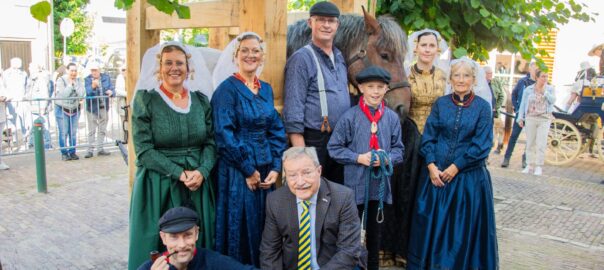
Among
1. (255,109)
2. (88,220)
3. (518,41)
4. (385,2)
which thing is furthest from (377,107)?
(88,220)

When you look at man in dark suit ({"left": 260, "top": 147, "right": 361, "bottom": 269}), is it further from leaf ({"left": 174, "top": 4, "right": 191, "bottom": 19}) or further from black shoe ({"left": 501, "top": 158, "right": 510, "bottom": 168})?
black shoe ({"left": 501, "top": 158, "right": 510, "bottom": 168})

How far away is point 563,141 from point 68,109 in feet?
32.2

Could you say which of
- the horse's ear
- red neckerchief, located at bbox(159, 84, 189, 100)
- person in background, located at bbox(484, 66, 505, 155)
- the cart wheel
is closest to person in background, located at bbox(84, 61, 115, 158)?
red neckerchief, located at bbox(159, 84, 189, 100)

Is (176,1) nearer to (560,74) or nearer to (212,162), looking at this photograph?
(212,162)

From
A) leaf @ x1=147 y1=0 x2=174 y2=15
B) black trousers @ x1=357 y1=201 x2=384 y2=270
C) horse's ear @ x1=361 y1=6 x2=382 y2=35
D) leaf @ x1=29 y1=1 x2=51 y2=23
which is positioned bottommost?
black trousers @ x1=357 y1=201 x2=384 y2=270

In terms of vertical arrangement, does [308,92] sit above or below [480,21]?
below

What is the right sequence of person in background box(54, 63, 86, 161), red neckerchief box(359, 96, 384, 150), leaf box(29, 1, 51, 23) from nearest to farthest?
1. leaf box(29, 1, 51, 23)
2. red neckerchief box(359, 96, 384, 150)
3. person in background box(54, 63, 86, 161)

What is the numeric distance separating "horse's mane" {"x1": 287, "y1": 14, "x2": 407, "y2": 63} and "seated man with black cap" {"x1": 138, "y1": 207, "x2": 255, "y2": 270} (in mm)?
1773

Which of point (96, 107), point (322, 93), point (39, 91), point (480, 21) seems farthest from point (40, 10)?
point (39, 91)

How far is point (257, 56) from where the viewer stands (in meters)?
3.14

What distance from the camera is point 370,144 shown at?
3.47 meters

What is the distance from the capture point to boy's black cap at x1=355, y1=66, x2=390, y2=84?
3328 millimetres

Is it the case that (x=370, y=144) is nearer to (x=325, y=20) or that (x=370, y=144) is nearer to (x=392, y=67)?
(x=392, y=67)

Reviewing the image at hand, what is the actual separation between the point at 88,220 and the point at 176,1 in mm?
4154
